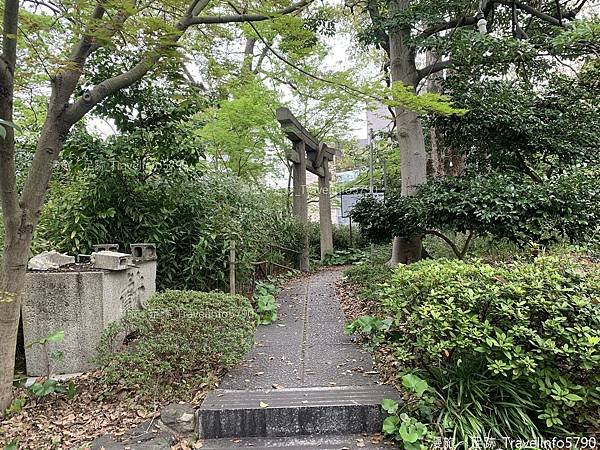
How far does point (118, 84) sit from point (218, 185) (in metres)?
2.47

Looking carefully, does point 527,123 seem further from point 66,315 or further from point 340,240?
point 340,240

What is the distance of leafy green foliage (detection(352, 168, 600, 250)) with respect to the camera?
425cm

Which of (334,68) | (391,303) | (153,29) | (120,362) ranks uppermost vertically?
(334,68)

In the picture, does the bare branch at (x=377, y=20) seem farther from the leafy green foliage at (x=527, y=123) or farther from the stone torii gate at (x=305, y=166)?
the stone torii gate at (x=305, y=166)

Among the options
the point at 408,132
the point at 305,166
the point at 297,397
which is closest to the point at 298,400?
the point at 297,397

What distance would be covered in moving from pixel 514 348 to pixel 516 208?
7.76 feet

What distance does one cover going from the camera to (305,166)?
9.37 metres

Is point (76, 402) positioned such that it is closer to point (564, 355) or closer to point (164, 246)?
point (164, 246)

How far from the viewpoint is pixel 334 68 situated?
1165 centimetres

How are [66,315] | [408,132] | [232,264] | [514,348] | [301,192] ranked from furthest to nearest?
[301,192]
[408,132]
[232,264]
[66,315]
[514,348]

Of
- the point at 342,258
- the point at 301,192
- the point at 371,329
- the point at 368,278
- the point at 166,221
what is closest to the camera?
the point at 371,329

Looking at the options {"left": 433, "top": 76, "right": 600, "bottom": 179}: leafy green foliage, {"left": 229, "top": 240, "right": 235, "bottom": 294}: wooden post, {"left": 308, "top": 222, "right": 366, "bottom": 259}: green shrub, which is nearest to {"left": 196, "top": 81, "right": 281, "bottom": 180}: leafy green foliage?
{"left": 308, "top": 222, "right": 366, "bottom": 259}: green shrub

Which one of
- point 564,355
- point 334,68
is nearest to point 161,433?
point 564,355

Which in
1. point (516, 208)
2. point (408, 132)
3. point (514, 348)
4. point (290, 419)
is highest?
point (408, 132)
